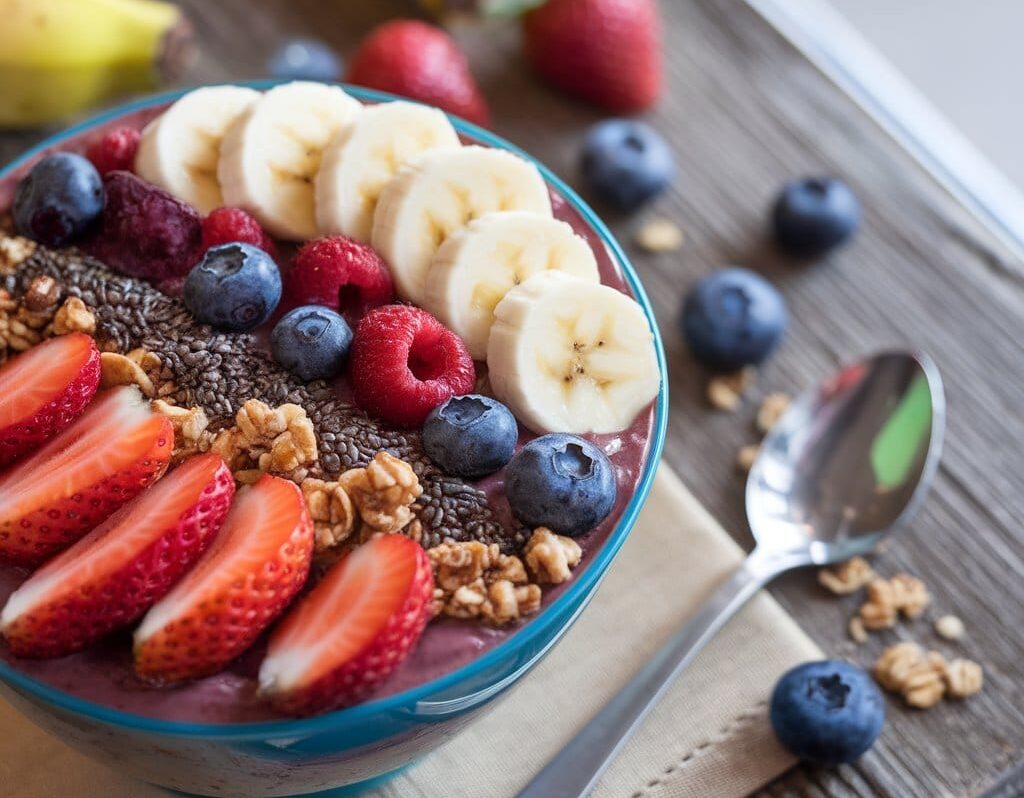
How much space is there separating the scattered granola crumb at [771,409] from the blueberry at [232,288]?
2.81 ft

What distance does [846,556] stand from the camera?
1602 millimetres

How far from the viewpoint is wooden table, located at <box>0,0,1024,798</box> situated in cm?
152

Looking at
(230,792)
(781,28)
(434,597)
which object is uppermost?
(781,28)

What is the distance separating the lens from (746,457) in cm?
172

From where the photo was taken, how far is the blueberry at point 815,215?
6.21 feet

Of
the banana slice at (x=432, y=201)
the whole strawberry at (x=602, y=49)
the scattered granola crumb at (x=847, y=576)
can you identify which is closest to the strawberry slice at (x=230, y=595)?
the banana slice at (x=432, y=201)

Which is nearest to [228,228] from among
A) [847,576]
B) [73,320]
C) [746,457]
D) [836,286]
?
[73,320]

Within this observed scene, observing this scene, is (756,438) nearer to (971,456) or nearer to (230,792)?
(971,456)

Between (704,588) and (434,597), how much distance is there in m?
0.60

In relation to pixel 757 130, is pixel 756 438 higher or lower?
lower

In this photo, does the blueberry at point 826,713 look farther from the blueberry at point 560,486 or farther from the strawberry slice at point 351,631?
the strawberry slice at point 351,631

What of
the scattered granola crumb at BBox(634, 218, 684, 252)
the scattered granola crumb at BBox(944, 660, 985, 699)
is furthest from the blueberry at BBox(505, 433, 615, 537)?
the scattered granola crumb at BBox(634, 218, 684, 252)

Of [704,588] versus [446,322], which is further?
[704,588]

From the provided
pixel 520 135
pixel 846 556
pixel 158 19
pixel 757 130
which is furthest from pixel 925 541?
pixel 158 19
